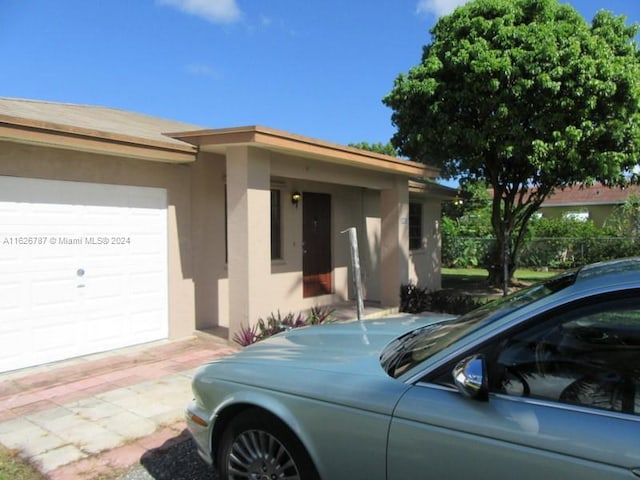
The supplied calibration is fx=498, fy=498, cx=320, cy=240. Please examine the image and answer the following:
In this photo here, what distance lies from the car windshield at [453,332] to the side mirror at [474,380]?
29 cm

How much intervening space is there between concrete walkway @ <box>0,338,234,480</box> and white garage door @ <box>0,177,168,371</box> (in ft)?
1.10

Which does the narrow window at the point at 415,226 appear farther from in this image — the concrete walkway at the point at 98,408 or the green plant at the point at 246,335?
the concrete walkway at the point at 98,408

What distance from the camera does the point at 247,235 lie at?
7047 mm

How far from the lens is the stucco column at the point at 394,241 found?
10.5 meters

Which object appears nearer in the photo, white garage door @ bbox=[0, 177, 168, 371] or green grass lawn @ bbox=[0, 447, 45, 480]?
green grass lawn @ bbox=[0, 447, 45, 480]

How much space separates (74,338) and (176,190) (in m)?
2.57

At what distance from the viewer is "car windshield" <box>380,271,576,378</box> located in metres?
2.44

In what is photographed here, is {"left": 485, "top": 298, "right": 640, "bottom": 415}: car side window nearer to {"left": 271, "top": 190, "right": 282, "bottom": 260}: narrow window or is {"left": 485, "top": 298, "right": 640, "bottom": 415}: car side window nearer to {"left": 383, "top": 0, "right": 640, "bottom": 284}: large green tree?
{"left": 271, "top": 190, "right": 282, "bottom": 260}: narrow window

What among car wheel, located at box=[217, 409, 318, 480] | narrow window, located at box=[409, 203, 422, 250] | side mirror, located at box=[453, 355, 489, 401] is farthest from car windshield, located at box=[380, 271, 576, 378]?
narrow window, located at box=[409, 203, 422, 250]

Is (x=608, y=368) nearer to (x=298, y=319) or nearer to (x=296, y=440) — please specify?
(x=296, y=440)

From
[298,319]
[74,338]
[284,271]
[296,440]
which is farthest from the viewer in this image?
[284,271]

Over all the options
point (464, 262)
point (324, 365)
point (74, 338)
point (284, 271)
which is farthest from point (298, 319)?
point (464, 262)

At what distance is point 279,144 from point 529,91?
621cm

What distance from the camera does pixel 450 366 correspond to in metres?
2.29
